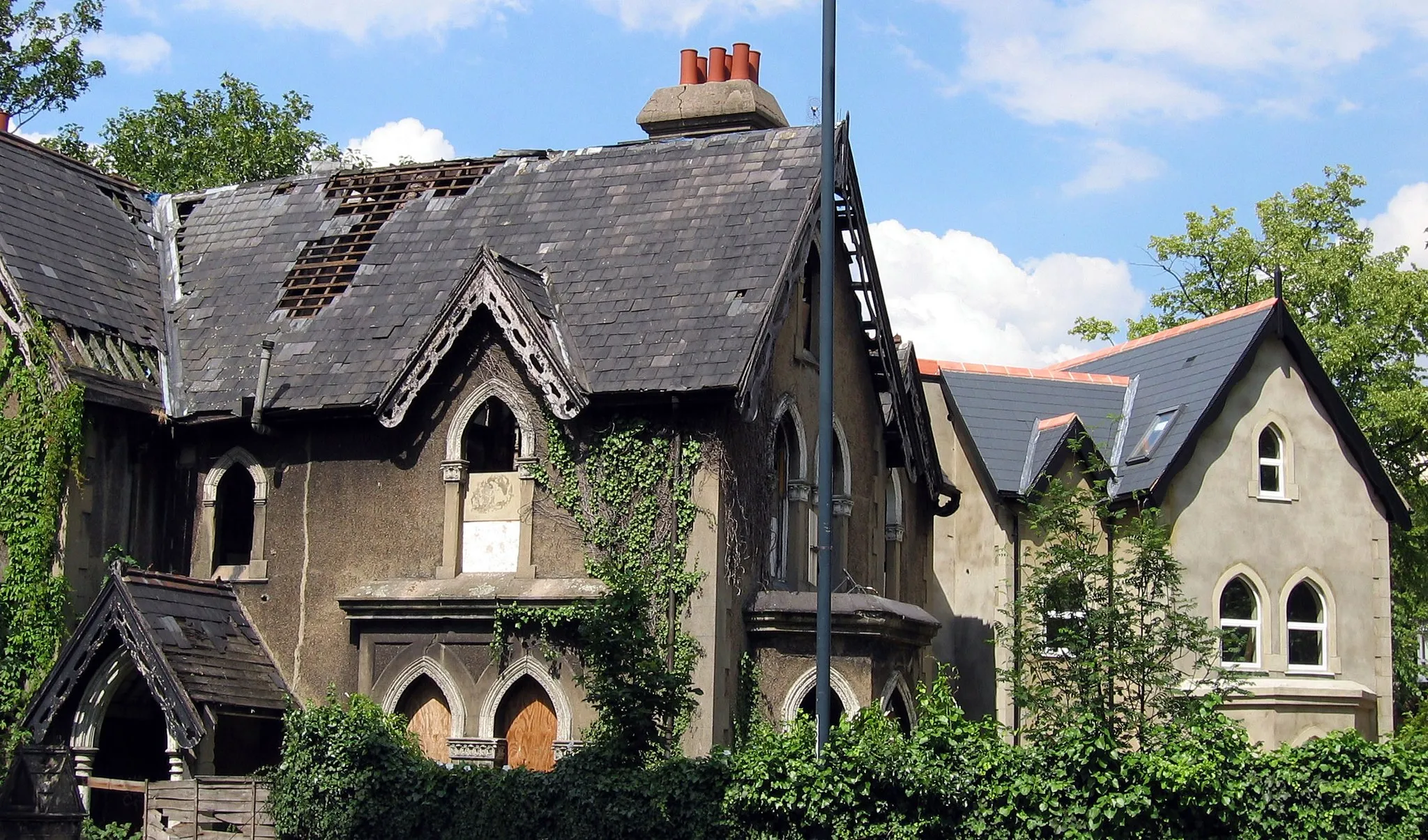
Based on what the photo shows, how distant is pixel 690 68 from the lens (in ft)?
90.6

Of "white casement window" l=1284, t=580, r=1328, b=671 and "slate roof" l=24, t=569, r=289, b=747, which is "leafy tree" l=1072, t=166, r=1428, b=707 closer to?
"white casement window" l=1284, t=580, r=1328, b=671

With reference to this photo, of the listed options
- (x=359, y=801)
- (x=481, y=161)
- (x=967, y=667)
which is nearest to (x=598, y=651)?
(x=359, y=801)

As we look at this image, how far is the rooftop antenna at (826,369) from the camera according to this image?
18.3 meters

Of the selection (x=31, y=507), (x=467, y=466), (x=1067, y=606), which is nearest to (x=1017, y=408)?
(x=1067, y=606)

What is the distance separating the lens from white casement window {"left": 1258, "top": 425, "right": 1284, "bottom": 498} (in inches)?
1182

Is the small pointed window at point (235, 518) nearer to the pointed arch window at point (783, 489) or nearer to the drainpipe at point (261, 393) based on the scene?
the drainpipe at point (261, 393)

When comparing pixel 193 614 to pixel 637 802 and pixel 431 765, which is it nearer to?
pixel 431 765

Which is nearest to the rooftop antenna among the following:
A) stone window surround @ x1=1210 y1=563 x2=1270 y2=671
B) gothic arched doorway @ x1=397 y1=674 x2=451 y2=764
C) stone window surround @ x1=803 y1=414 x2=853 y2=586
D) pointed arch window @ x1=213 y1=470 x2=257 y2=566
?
stone window surround @ x1=803 y1=414 x2=853 y2=586

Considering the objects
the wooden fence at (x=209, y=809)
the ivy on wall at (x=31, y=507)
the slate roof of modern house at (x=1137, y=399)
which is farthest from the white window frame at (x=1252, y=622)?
the ivy on wall at (x=31, y=507)

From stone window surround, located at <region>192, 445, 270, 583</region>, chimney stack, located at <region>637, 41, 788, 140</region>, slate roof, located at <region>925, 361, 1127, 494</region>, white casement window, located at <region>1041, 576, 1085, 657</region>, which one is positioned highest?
chimney stack, located at <region>637, 41, 788, 140</region>

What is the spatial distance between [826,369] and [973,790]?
459 cm

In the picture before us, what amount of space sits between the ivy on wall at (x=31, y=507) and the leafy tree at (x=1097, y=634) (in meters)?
11.8

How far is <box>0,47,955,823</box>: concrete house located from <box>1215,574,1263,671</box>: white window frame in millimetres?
6144

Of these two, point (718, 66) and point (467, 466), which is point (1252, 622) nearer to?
point (718, 66)
